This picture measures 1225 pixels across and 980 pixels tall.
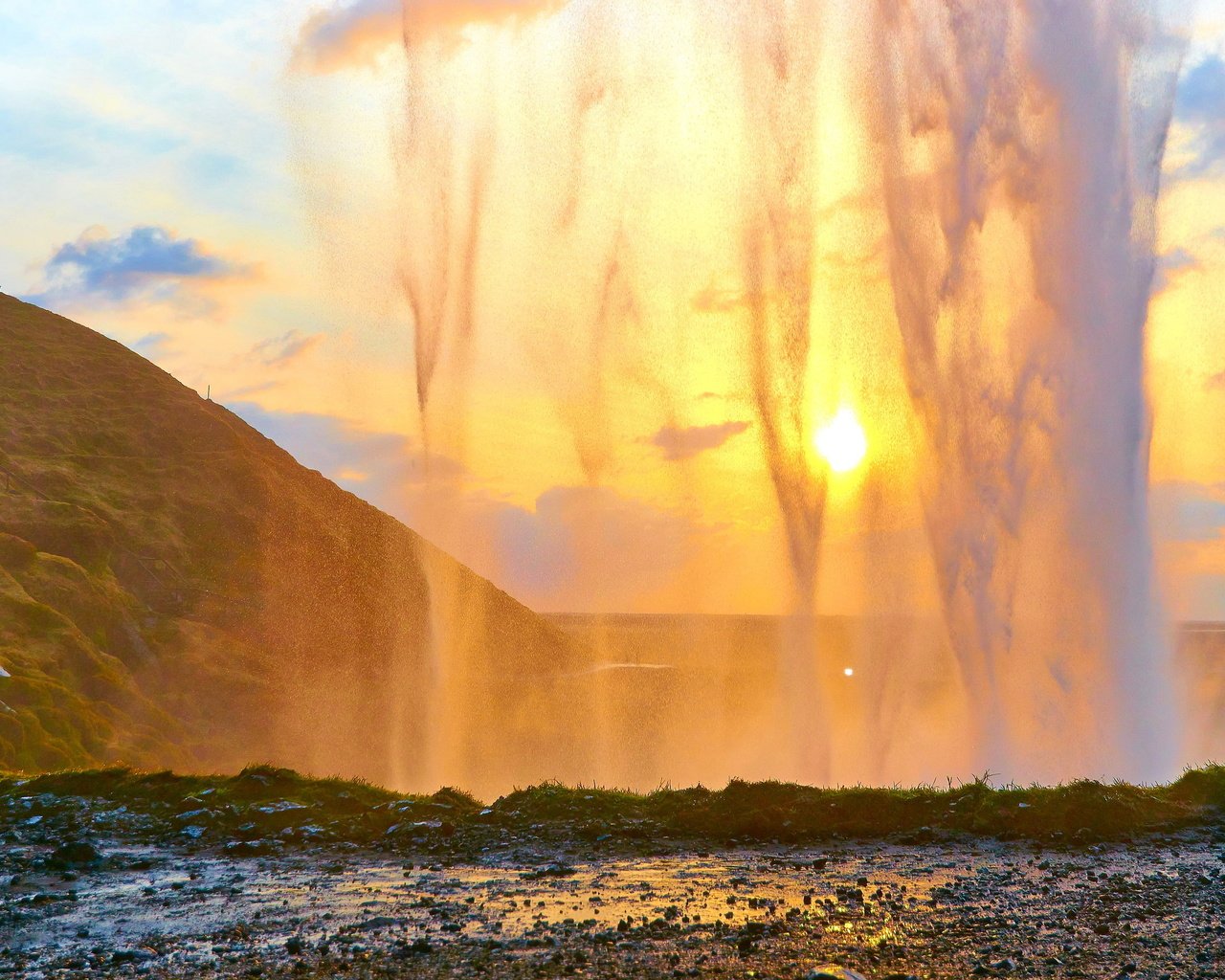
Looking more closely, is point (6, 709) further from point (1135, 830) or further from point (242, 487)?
point (242, 487)

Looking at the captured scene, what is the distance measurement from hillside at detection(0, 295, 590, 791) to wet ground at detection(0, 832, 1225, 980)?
24698mm

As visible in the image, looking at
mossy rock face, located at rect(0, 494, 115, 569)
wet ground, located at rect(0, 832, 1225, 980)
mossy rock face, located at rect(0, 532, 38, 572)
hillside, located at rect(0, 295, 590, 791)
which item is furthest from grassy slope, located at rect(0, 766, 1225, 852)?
mossy rock face, located at rect(0, 494, 115, 569)

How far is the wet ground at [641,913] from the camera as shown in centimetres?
1040

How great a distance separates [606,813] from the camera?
18.0 meters

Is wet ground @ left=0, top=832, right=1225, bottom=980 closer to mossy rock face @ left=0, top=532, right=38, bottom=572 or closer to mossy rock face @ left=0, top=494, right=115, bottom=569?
mossy rock face @ left=0, top=532, right=38, bottom=572

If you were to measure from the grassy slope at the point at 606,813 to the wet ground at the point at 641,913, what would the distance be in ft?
3.37

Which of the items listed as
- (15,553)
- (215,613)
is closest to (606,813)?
(15,553)

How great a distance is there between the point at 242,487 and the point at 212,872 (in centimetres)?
8075

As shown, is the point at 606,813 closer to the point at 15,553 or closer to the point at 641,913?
the point at 641,913

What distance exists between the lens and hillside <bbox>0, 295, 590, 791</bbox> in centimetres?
5388

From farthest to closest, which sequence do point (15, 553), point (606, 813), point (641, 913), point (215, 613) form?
point (215, 613) < point (15, 553) < point (606, 813) < point (641, 913)

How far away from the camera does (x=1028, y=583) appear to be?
33.3 m

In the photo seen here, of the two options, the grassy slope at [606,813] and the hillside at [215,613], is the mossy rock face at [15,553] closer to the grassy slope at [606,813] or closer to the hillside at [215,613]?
the hillside at [215,613]

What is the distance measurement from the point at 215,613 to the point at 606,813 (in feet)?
202
